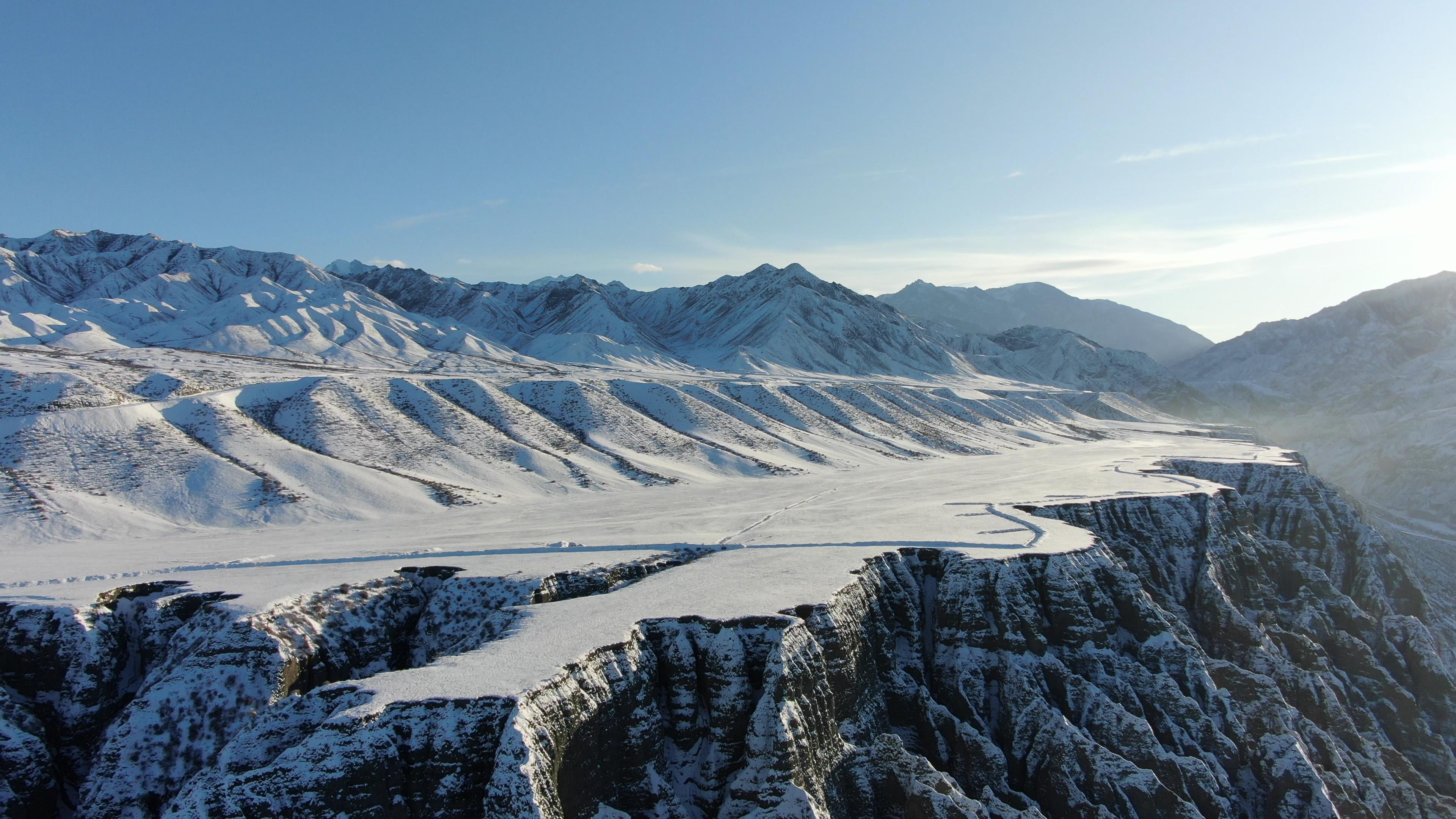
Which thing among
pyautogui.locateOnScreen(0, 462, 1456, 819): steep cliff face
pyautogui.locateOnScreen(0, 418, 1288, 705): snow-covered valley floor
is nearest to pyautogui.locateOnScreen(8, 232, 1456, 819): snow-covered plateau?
pyautogui.locateOnScreen(0, 462, 1456, 819): steep cliff face

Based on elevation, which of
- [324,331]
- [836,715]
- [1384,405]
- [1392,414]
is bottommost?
[836,715]

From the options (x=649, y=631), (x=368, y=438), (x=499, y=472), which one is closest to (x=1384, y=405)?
(x=499, y=472)

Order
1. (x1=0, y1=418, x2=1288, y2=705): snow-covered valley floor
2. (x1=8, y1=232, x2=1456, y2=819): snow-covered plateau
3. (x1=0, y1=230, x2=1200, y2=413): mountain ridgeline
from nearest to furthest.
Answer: (x1=8, y1=232, x2=1456, y2=819): snow-covered plateau → (x1=0, y1=418, x2=1288, y2=705): snow-covered valley floor → (x1=0, y1=230, x2=1200, y2=413): mountain ridgeline

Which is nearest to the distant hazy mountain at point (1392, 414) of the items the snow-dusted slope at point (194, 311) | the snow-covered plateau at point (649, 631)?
the snow-covered plateau at point (649, 631)

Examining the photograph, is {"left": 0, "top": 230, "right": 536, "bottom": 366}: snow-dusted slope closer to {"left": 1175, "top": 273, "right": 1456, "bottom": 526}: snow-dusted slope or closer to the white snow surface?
the white snow surface

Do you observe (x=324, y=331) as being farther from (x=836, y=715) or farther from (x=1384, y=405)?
(x=1384, y=405)

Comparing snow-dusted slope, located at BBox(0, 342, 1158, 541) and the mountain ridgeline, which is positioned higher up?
the mountain ridgeline

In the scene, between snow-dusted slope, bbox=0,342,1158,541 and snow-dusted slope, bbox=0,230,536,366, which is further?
snow-dusted slope, bbox=0,230,536,366
